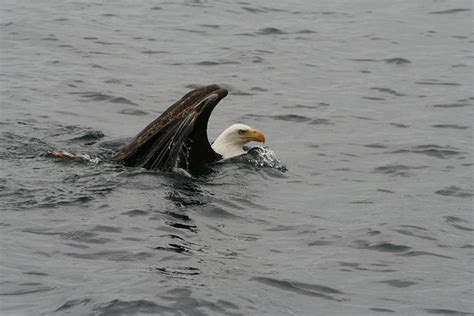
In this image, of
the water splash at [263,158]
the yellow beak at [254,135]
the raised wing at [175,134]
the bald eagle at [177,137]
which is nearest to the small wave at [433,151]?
the water splash at [263,158]

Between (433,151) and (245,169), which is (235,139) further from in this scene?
(433,151)

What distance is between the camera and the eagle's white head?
13.8 meters

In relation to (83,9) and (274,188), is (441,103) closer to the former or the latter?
(274,188)

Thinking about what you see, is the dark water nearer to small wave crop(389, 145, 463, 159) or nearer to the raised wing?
small wave crop(389, 145, 463, 159)

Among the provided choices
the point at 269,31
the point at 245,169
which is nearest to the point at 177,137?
the point at 245,169

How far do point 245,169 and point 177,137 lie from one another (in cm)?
151

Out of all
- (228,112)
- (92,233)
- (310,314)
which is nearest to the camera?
(310,314)

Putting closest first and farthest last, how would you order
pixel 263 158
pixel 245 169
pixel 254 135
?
1. pixel 245 169
2. pixel 254 135
3. pixel 263 158

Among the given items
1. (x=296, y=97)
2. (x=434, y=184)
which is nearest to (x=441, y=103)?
(x=296, y=97)

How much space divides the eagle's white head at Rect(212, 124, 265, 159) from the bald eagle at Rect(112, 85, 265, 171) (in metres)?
0.85

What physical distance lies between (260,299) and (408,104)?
32.3ft

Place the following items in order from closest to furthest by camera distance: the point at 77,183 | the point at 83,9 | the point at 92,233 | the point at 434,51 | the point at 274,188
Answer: the point at 92,233
the point at 77,183
the point at 274,188
the point at 434,51
the point at 83,9

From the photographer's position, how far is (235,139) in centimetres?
1391

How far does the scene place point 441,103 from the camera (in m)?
18.2
